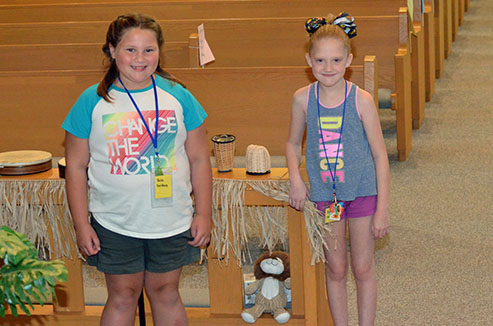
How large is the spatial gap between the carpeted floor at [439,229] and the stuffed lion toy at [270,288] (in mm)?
252

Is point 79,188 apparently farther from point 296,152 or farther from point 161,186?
point 296,152

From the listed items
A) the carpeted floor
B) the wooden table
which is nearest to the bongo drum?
the wooden table

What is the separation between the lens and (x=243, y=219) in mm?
2918

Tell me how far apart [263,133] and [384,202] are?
1.48m

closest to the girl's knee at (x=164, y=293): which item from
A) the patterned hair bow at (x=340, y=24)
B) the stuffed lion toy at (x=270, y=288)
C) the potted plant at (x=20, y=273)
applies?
the stuffed lion toy at (x=270, y=288)

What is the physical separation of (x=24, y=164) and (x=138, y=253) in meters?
0.71

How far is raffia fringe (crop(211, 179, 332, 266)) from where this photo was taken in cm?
280

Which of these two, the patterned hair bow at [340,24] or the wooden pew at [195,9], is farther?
the wooden pew at [195,9]

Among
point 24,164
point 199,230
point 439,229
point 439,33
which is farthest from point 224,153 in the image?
point 439,33

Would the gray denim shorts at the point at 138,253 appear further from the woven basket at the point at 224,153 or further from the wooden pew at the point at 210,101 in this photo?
the wooden pew at the point at 210,101

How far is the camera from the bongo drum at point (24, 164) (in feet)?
9.86

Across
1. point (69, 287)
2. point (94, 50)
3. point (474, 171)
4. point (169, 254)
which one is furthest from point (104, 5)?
point (169, 254)

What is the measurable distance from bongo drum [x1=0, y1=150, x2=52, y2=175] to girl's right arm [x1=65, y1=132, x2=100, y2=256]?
512 mm

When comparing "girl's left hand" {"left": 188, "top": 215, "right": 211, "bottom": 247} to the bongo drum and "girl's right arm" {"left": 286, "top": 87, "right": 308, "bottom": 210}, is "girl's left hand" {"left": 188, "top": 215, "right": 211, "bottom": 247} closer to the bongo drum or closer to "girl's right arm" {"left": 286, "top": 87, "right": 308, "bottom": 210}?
"girl's right arm" {"left": 286, "top": 87, "right": 308, "bottom": 210}
